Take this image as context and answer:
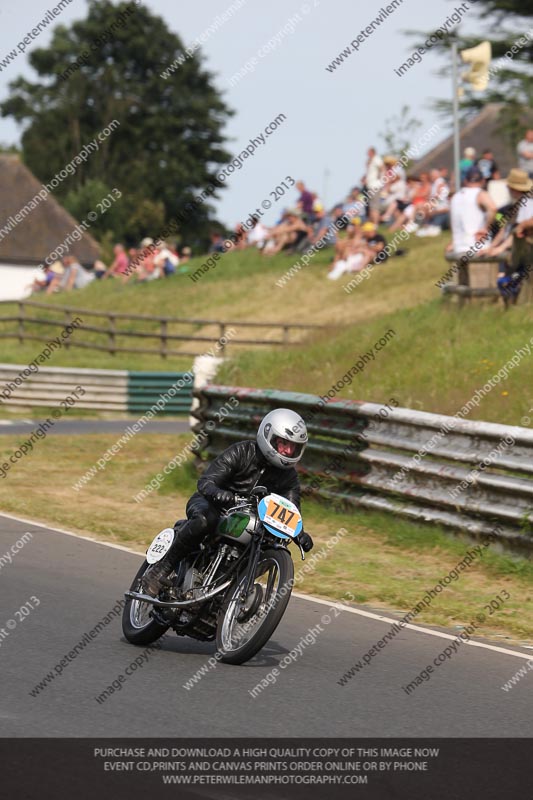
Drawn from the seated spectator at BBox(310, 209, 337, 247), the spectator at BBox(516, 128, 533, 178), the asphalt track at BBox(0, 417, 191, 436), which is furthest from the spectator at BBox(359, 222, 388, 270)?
the spectator at BBox(516, 128, 533, 178)

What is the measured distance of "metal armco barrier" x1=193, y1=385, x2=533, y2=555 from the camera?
432 inches

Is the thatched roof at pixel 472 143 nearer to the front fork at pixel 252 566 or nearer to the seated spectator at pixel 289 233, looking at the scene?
the seated spectator at pixel 289 233

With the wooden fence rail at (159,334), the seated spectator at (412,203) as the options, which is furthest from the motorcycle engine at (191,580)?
the seated spectator at (412,203)

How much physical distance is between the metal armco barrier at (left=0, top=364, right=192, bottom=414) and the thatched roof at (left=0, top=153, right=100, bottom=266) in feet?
136

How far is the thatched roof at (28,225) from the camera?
66312 mm

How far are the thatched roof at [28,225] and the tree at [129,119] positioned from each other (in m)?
7.19

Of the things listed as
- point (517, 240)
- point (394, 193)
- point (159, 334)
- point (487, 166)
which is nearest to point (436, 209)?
point (394, 193)

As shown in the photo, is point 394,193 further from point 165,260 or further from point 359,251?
point 165,260

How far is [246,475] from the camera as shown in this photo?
8039mm

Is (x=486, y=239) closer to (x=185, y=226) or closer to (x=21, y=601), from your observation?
(x=21, y=601)

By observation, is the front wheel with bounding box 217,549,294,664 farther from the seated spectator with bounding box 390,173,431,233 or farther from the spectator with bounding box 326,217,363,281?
the seated spectator with bounding box 390,173,431,233

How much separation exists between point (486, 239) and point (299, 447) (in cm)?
1080

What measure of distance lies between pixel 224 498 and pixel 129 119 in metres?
74.7

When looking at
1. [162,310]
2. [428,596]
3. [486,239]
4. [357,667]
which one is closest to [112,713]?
[357,667]
